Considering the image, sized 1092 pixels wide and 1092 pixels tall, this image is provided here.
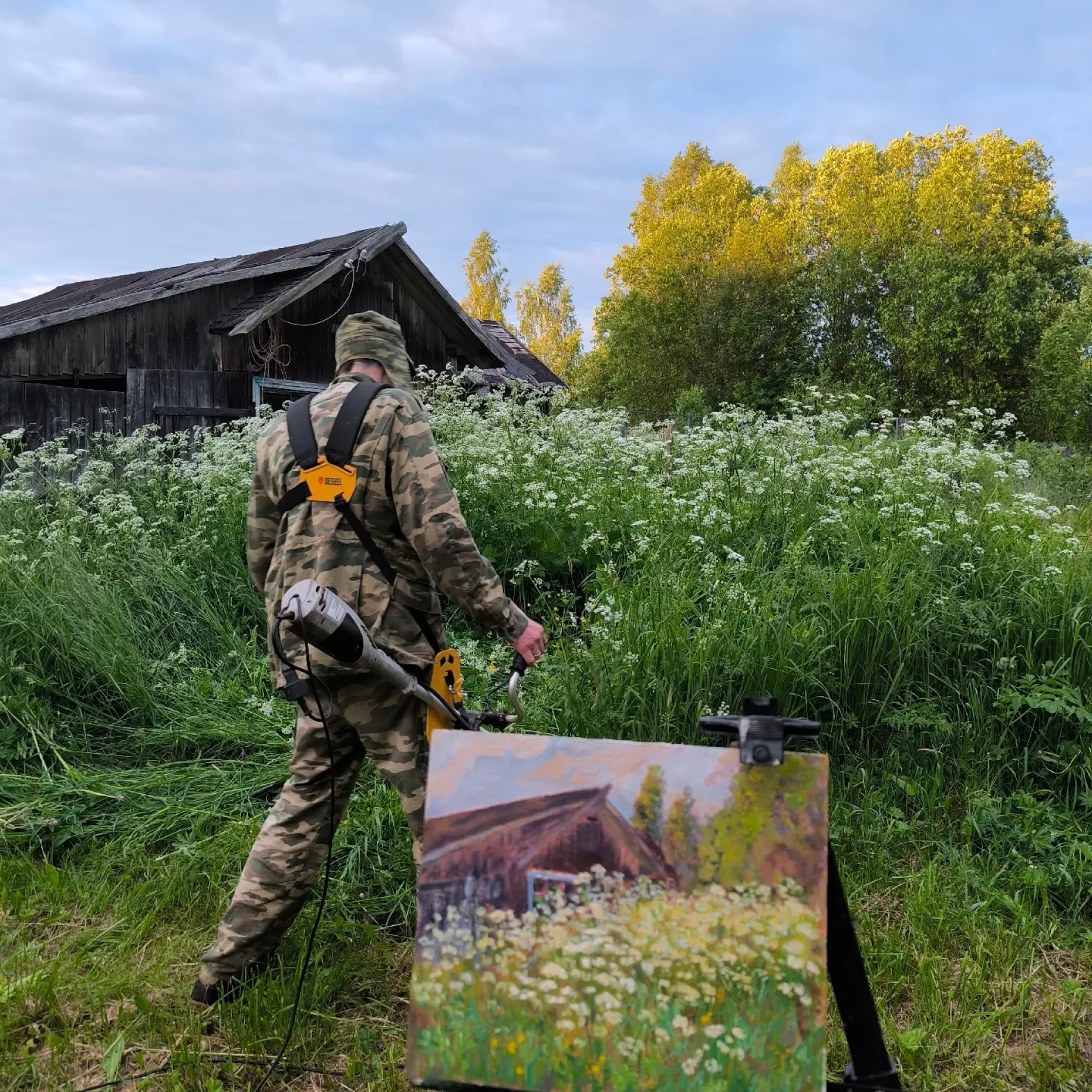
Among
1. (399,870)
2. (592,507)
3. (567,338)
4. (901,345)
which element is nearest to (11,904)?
(399,870)

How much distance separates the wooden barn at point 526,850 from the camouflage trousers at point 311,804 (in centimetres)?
96

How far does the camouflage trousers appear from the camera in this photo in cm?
281

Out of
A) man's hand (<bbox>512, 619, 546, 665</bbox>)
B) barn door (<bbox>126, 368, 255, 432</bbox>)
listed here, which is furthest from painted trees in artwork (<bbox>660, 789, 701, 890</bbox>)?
barn door (<bbox>126, 368, 255, 432</bbox>)

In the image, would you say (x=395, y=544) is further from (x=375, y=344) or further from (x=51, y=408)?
(x=51, y=408)

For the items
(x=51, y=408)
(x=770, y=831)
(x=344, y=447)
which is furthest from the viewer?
(x=51, y=408)

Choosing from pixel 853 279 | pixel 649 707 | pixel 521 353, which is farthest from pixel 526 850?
pixel 853 279

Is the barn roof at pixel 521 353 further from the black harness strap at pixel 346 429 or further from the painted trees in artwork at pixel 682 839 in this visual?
the painted trees in artwork at pixel 682 839

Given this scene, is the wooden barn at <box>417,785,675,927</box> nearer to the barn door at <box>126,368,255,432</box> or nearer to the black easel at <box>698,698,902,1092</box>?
the black easel at <box>698,698,902,1092</box>

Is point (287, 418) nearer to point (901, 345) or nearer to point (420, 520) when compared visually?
point (420, 520)

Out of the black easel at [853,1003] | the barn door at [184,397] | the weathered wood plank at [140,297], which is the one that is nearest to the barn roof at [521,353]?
the weathered wood plank at [140,297]

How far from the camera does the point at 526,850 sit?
1.84 metres

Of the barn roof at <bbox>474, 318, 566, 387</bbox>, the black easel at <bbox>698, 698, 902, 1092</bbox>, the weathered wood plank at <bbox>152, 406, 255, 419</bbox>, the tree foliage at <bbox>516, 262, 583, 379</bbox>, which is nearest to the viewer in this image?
the black easel at <bbox>698, 698, 902, 1092</bbox>

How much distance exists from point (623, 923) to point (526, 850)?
0.77 ft

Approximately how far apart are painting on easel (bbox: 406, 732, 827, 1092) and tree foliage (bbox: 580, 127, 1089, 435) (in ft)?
92.7
